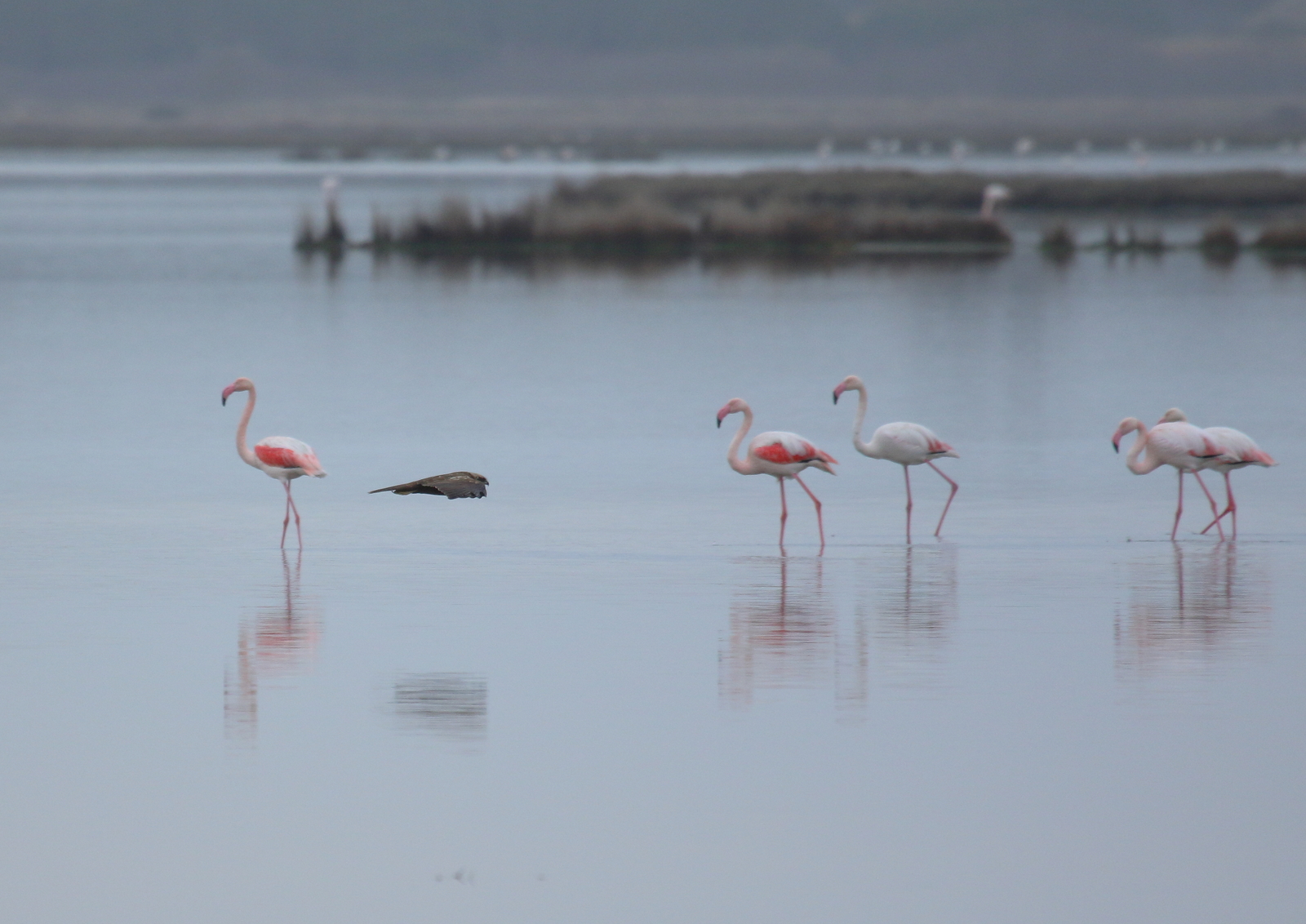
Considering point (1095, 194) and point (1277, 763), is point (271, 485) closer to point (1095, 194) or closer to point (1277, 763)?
point (1277, 763)

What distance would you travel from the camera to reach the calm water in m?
5.96

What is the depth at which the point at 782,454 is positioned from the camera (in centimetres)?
1137

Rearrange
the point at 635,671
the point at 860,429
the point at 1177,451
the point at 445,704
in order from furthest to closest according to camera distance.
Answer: the point at 860,429
the point at 1177,451
the point at 635,671
the point at 445,704

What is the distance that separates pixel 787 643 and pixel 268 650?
81.1 inches

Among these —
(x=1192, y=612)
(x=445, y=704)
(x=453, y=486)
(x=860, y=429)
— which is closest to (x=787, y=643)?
(x=445, y=704)

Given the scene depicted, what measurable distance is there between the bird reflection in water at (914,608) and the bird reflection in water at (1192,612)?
730mm

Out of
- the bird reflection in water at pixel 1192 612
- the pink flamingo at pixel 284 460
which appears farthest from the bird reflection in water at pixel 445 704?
the pink flamingo at pixel 284 460

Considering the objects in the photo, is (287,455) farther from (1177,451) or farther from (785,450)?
(1177,451)

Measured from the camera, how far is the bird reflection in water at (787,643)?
795 centimetres

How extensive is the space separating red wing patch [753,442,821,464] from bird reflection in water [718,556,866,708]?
107 cm

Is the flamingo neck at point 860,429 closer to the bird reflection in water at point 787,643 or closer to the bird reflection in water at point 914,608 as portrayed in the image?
the bird reflection in water at point 914,608

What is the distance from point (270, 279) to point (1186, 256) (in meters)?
16.0

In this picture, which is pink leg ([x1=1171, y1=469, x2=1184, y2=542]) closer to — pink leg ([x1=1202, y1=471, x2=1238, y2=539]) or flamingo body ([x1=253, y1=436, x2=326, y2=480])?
pink leg ([x1=1202, y1=471, x2=1238, y2=539])

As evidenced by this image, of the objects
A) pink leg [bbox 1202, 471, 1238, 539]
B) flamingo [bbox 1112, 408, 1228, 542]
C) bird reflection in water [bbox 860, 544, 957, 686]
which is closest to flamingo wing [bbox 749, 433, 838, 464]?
bird reflection in water [bbox 860, 544, 957, 686]
